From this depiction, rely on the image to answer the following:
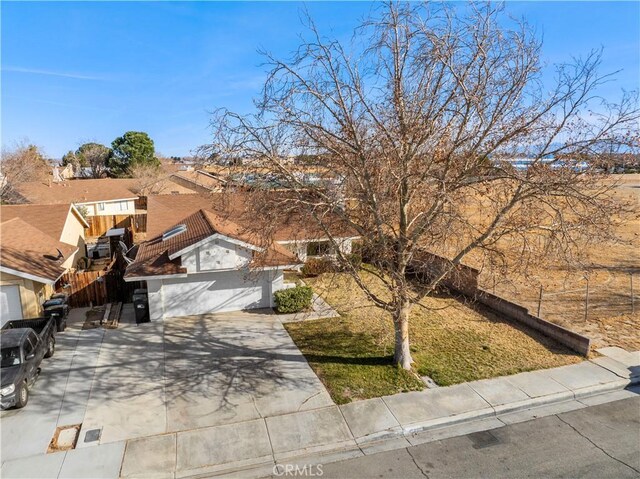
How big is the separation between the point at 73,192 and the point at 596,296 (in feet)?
135

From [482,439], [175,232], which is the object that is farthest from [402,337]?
[175,232]

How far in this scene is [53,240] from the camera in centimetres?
1734

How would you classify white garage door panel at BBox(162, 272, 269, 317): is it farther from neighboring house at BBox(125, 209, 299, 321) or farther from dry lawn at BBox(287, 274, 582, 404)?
dry lawn at BBox(287, 274, 582, 404)

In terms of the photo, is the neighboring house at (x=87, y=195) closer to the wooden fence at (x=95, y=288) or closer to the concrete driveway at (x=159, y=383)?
the wooden fence at (x=95, y=288)

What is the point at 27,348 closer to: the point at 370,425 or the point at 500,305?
the point at 370,425

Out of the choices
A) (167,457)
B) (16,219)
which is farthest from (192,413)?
(16,219)

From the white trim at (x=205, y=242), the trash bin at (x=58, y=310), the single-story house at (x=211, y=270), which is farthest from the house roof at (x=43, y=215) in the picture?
the white trim at (x=205, y=242)

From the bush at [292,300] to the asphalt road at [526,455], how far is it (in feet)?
25.9

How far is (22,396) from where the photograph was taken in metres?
8.96

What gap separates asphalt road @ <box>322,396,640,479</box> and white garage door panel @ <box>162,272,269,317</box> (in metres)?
8.28

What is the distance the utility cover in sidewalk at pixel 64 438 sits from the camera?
7.69m

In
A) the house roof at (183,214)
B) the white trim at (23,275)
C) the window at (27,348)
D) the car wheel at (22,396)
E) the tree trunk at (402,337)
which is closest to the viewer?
the car wheel at (22,396)

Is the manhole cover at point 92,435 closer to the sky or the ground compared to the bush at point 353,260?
closer to the ground

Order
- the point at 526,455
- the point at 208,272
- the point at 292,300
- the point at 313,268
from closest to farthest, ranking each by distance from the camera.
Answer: the point at 526,455 → the point at 208,272 → the point at 292,300 → the point at 313,268
